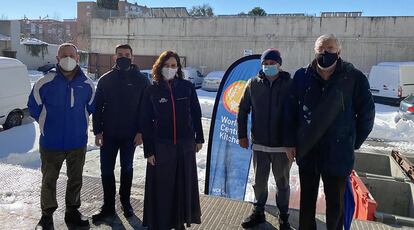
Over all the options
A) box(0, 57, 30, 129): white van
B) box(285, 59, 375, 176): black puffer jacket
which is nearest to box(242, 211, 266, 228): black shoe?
box(285, 59, 375, 176): black puffer jacket

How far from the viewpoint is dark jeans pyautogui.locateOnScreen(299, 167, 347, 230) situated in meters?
3.33

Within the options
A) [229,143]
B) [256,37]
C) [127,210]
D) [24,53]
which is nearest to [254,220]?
[127,210]

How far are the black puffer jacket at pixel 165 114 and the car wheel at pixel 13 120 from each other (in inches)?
385

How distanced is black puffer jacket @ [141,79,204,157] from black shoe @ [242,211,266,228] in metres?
1.13

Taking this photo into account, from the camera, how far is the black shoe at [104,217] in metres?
4.23

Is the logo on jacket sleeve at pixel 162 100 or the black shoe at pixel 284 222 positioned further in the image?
the black shoe at pixel 284 222

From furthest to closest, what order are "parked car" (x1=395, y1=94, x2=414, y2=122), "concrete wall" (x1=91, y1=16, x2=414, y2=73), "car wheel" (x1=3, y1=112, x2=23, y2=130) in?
"concrete wall" (x1=91, y1=16, x2=414, y2=73) → "parked car" (x1=395, y1=94, x2=414, y2=122) → "car wheel" (x1=3, y1=112, x2=23, y2=130)

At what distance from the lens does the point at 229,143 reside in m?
5.77

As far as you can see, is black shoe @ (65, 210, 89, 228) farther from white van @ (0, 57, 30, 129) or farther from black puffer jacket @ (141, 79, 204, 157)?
white van @ (0, 57, 30, 129)

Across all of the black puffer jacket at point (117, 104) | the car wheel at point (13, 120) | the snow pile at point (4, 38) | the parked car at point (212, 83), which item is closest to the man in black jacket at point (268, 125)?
the black puffer jacket at point (117, 104)

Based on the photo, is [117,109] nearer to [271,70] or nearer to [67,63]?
[67,63]

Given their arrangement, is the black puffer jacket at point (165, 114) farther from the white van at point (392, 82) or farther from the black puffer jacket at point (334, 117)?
the white van at point (392, 82)

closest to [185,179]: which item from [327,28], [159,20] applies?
[327,28]

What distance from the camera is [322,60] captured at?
3.19 metres
